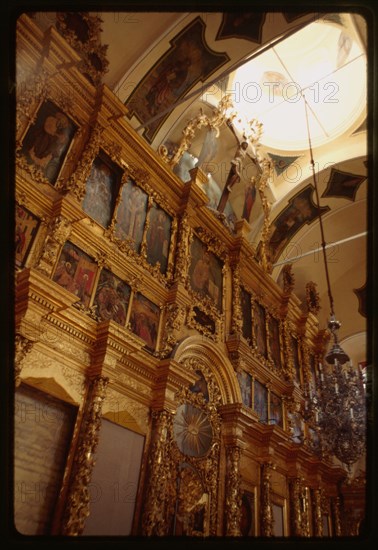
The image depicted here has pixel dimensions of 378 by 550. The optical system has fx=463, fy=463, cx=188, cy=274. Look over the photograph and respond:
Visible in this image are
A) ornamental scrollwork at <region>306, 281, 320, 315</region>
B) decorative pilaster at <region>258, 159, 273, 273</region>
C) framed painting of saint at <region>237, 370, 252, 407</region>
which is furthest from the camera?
ornamental scrollwork at <region>306, 281, 320, 315</region>

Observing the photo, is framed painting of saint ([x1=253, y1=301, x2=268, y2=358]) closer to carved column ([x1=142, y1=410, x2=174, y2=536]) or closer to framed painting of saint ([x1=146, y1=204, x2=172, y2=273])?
framed painting of saint ([x1=146, y1=204, x2=172, y2=273])

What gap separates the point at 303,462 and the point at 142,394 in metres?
5.97

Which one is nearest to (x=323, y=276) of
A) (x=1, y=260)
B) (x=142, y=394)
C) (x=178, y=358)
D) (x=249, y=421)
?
(x=249, y=421)

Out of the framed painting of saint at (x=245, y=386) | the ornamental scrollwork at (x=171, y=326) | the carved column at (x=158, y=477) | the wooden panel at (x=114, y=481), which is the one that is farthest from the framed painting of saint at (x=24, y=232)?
the framed painting of saint at (x=245, y=386)

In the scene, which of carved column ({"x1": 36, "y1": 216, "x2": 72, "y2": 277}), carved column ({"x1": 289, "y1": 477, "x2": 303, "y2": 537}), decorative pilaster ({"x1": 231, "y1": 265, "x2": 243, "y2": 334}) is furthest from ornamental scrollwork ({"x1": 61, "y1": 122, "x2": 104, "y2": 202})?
carved column ({"x1": 289, "y1": 477, "x2": 303, "y2": 537})

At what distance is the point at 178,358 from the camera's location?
8.12 meters

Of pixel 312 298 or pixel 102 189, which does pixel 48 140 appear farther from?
pixel 312 298

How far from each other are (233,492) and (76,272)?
15.3ft

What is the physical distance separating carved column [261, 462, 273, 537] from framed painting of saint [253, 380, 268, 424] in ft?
3.74

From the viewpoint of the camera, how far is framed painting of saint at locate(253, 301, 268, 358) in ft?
37.3

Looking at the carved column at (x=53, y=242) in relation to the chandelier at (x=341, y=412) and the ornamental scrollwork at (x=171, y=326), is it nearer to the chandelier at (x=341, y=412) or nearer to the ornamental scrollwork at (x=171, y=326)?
the ornamental scrollwork at (x=171, y=326)

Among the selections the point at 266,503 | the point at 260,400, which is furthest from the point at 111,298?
the point at 266,503

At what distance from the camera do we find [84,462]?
5.66m

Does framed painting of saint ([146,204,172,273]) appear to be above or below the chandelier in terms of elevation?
above
